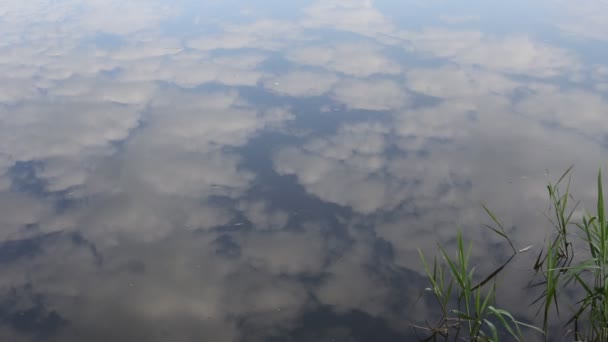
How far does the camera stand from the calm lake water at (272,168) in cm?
229

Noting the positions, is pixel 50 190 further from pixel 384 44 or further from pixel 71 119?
pixel 384 44

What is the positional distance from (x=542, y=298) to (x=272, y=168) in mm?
1859

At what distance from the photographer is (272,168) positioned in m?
3.38

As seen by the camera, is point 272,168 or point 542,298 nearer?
point 542,298

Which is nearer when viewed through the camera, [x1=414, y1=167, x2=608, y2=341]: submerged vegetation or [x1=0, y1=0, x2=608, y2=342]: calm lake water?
[x1=414, y1=167, x2=608, y2=341]: submerged vegetation

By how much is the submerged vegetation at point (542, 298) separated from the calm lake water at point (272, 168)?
0.32ft

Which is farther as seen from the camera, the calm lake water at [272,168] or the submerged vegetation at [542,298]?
the calm lake water at [272,168]

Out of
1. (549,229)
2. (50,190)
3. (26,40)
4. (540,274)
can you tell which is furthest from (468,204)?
(26,40)

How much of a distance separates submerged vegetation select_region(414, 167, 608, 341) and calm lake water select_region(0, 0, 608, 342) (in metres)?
0.10

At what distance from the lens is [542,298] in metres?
2.22

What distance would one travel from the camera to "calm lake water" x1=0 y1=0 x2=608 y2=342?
2289 mm

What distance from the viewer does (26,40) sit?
634cm

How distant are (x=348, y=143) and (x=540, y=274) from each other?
1.71m

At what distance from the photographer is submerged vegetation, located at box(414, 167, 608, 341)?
182 centimetres
